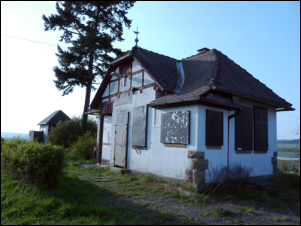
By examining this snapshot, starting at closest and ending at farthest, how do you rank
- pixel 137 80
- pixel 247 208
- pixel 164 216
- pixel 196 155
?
pixel 164 216 → pixel 247 208 → pixel 196 155 → pixel 137 80

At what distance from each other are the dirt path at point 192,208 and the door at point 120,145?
125 inches

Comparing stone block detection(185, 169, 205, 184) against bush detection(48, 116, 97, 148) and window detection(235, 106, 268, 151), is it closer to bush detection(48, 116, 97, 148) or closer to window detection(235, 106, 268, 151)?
window detection(235, 106, 268, 151)

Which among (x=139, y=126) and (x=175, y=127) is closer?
(x=175, y=127)

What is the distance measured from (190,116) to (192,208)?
2967mm

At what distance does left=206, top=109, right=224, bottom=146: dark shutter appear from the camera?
25.6 ft

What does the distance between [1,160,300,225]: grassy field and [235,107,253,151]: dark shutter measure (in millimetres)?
1609

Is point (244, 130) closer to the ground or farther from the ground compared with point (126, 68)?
closer to the ground

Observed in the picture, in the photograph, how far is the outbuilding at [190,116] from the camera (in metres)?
7.78

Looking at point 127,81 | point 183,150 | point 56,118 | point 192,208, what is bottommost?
point 192,208

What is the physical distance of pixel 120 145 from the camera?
11.3m

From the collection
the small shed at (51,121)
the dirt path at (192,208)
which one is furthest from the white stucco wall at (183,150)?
the small shed at (51,121)

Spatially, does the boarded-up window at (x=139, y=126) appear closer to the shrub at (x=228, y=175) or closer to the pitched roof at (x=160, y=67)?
the pitched roof at (x=160, y=67)

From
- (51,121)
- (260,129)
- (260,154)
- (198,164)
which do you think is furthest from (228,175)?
(51,121)

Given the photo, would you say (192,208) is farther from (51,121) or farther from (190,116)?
(51,121)
